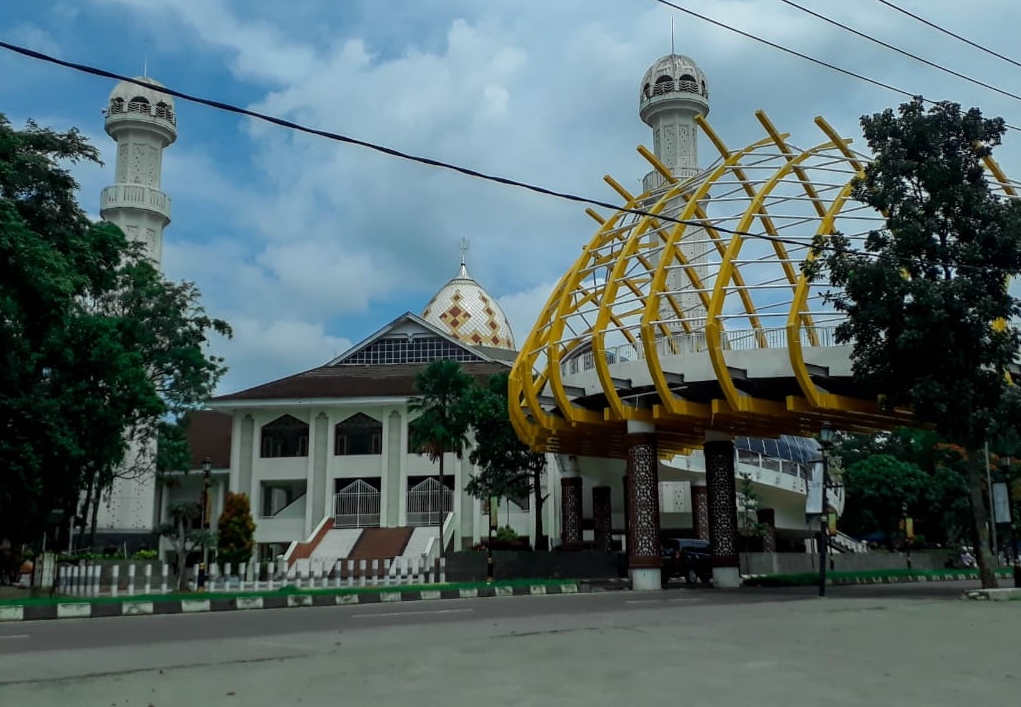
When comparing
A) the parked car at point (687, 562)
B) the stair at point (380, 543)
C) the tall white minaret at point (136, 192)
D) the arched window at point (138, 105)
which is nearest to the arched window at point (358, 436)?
the stair at point (380, 543)

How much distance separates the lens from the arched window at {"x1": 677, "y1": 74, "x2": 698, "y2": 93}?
48781 millimetres

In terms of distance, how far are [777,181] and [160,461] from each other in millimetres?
23472

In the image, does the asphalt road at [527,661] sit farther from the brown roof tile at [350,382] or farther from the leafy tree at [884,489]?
the leafy tree at [884,489]

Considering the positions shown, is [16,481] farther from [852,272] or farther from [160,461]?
[852,272]

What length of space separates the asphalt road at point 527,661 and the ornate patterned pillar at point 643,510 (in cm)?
1269

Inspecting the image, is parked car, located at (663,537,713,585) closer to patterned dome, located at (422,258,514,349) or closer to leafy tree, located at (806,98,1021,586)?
leafy tree, located at (806,98,1021,586)

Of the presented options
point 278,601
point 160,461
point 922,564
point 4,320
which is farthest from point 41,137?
point 922,564

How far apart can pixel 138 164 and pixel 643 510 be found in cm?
2984

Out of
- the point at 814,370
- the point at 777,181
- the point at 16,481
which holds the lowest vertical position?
the point at 16,481

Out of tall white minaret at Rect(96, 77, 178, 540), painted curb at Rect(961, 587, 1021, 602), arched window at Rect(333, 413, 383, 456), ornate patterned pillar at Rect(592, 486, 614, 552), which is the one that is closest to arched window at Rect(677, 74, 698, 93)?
ornate patterned pillar at Rect(592, 486, 614, 552)

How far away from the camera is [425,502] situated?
143ft

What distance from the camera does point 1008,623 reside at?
12.6 metres

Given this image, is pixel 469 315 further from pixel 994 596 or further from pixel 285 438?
pixel 994 596

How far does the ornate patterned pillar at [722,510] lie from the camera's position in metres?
28.6
